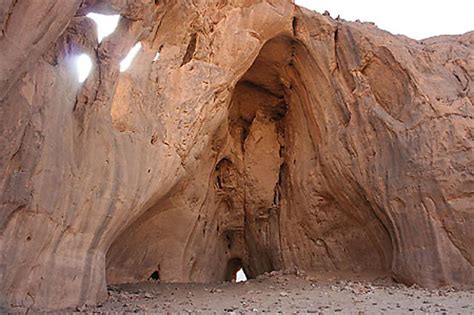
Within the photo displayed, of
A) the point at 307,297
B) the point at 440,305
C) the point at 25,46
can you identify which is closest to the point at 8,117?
the point at 25,46

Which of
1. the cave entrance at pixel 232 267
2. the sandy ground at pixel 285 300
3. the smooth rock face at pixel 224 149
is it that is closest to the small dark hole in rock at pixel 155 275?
the smooth rock face at pixel 224 149

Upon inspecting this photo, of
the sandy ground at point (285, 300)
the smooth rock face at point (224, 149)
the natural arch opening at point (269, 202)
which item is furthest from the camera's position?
the natural arch opening at point (269, 202)

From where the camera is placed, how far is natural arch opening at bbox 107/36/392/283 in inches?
418

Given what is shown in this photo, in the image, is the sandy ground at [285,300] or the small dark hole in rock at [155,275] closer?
the sandy ground at [285,300]

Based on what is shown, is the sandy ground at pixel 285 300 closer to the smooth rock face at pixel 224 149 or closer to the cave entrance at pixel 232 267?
the smooth rock face at pixel 224 149

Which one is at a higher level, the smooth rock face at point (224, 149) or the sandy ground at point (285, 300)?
the smooth rock face at point (224, 149)

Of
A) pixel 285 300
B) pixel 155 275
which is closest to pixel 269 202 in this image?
pixel 155 275

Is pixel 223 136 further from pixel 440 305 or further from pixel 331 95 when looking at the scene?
pixel 440 305

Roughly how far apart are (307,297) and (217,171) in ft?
21.5

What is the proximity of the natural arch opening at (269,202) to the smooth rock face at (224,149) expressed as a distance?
5cm

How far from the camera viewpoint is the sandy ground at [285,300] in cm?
574

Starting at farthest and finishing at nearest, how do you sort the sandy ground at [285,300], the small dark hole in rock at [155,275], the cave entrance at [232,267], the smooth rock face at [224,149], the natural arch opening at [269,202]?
the cave entrance at [232,267], the small dark hole in rock at [155,275], the natural arch opening at [269,202], the sandy ground at [285,300], the smooth rock face at [224,149]

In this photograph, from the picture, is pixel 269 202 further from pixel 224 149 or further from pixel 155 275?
pixel 155 275

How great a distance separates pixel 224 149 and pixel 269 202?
6.69 feet
